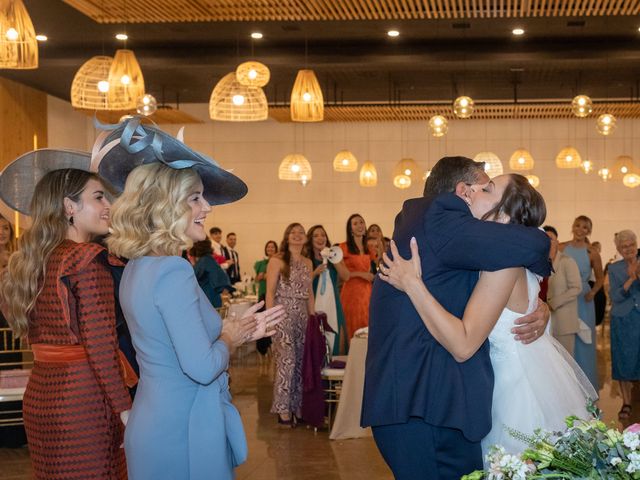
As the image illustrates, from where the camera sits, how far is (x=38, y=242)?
322cm

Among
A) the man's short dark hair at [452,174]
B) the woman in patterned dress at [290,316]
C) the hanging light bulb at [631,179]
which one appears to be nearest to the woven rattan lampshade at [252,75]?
the woman in patterned dress at [290,316]

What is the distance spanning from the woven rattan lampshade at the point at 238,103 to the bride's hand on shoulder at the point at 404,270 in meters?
5.77

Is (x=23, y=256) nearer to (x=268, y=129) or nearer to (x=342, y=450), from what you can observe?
(x=342, y=450)

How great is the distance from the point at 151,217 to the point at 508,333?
1114 millimetres

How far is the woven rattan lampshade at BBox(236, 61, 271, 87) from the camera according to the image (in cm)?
862

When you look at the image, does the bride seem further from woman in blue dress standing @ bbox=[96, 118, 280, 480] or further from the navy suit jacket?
woman in blue dress standing @ bbox=[96, 118, 280, 480]

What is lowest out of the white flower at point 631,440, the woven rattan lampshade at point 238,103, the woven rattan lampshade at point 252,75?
the white flower at point 631,440

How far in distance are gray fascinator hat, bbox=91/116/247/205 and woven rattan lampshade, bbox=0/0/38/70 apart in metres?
2.94

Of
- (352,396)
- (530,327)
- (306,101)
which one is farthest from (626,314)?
(530,327)

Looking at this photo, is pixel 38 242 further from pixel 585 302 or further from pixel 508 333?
pixel 585 302

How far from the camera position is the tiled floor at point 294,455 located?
597cm

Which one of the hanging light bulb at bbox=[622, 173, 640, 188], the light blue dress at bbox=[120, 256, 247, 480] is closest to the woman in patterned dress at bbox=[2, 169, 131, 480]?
the light blue dress at bbox=[120, 256, 247, 480]

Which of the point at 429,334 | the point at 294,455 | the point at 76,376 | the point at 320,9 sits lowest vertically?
the point at 294,455

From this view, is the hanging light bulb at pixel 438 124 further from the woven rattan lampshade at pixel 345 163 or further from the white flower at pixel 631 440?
the white flower at pixel 631 440
